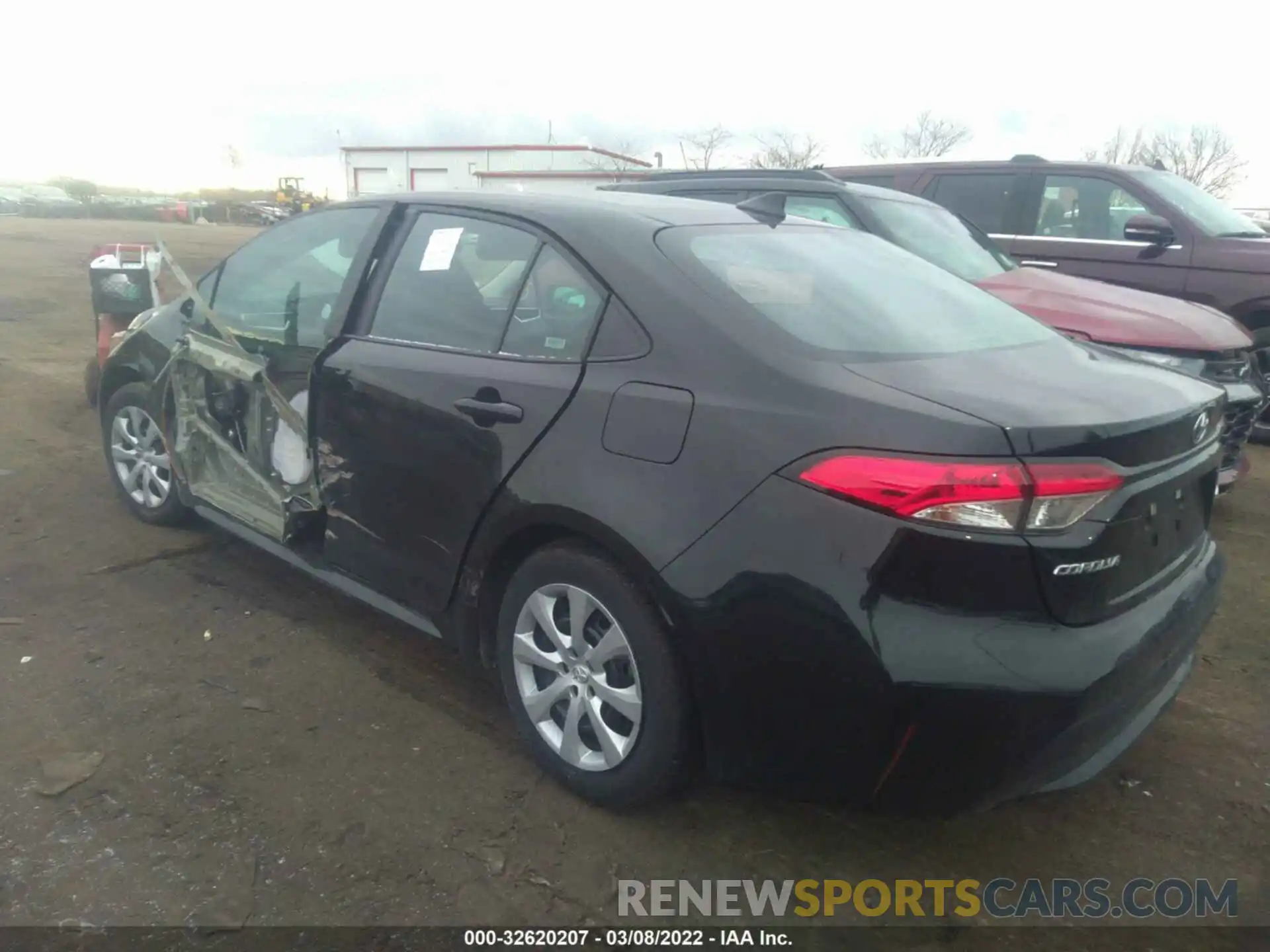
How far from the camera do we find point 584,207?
2.96m

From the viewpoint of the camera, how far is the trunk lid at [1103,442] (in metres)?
2.08

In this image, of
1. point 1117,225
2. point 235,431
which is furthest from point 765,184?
point 235,431

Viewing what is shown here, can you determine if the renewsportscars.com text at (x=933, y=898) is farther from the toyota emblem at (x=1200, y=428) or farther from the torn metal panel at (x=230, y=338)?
the torn metal panel at (x=230, y=338)

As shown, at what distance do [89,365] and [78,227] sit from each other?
29236 millimetres

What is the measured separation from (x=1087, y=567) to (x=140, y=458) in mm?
4199

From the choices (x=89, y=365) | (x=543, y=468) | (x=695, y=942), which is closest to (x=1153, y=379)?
(x=543, y=468)

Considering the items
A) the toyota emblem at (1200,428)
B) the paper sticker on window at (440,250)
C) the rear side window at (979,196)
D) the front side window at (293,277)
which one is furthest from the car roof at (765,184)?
the toyota emblem at (1200,428)

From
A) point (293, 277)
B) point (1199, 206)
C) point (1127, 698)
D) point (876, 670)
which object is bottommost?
point (1127, 698)

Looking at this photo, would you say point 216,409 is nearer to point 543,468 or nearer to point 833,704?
point 543,468

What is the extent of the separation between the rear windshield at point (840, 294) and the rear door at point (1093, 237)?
427 centimetres

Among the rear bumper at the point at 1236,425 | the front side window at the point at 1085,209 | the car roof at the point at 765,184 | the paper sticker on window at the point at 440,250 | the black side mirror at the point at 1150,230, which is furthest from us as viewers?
the front side window at the point at 1085,209

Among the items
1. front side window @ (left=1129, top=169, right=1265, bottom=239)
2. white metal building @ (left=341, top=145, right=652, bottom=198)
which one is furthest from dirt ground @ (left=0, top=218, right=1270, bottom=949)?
white metal building @ (left=341, top=145, right=652, bottom=198)

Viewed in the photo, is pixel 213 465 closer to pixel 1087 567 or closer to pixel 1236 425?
pixel 1087 567

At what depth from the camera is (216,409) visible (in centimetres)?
392
